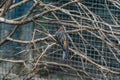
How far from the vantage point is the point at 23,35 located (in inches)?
131

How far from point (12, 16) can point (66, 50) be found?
5.51 feet

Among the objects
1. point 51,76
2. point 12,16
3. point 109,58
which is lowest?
point 51,76

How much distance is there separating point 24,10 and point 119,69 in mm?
1036

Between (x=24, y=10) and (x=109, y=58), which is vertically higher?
(x=24, y=10)

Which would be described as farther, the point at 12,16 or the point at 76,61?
the point at 12,16

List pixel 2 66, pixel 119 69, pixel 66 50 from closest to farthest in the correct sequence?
1. pixel 66 50
2. pixel 119 69
3. pixel 2 66

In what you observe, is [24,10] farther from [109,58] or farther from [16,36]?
[109,58]

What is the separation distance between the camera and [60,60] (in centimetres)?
319

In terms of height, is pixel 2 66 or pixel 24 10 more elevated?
pixel 24 10

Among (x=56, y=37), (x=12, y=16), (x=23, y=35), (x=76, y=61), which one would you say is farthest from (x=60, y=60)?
(x=56, y=37)

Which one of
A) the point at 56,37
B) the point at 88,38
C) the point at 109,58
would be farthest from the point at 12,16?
the point at 56,37

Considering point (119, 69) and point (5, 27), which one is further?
point (5, 27)

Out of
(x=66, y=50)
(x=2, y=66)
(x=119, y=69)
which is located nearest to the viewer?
(x=66, y=50)

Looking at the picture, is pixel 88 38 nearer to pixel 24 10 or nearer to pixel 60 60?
pixel 60 60
